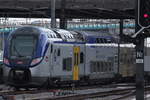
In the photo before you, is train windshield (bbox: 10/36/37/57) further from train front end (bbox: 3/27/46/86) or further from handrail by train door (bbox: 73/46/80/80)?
handrail by train door (bbox: 73/46/80/80)

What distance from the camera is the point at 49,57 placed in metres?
24.7

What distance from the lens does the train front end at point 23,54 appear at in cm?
2436

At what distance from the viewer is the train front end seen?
24.4m

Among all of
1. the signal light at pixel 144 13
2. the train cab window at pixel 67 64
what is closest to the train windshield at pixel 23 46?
the train cab window at pixel 67 64

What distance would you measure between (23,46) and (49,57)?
59.3 inches

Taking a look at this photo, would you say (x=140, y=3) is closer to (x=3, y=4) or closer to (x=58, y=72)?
(x=58, y=72)

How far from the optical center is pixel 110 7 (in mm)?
45188

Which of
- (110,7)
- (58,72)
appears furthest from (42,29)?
(110,7)

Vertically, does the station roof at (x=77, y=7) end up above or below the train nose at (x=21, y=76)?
above

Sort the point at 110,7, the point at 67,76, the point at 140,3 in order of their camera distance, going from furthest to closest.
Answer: the point at 110,7 → the point at 67,76 → the point at 140,3

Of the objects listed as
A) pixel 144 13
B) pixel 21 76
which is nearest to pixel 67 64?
pixel 21 76

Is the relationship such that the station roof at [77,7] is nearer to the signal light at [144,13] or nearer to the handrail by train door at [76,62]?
the handrail by train door at [76,62]

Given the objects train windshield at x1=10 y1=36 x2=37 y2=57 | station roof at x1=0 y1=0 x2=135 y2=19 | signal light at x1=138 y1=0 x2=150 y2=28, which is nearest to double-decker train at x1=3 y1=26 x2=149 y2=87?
train windshield at x1=10 y1=36 x2=37 y2=57

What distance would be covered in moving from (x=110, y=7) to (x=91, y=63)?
1749cm
